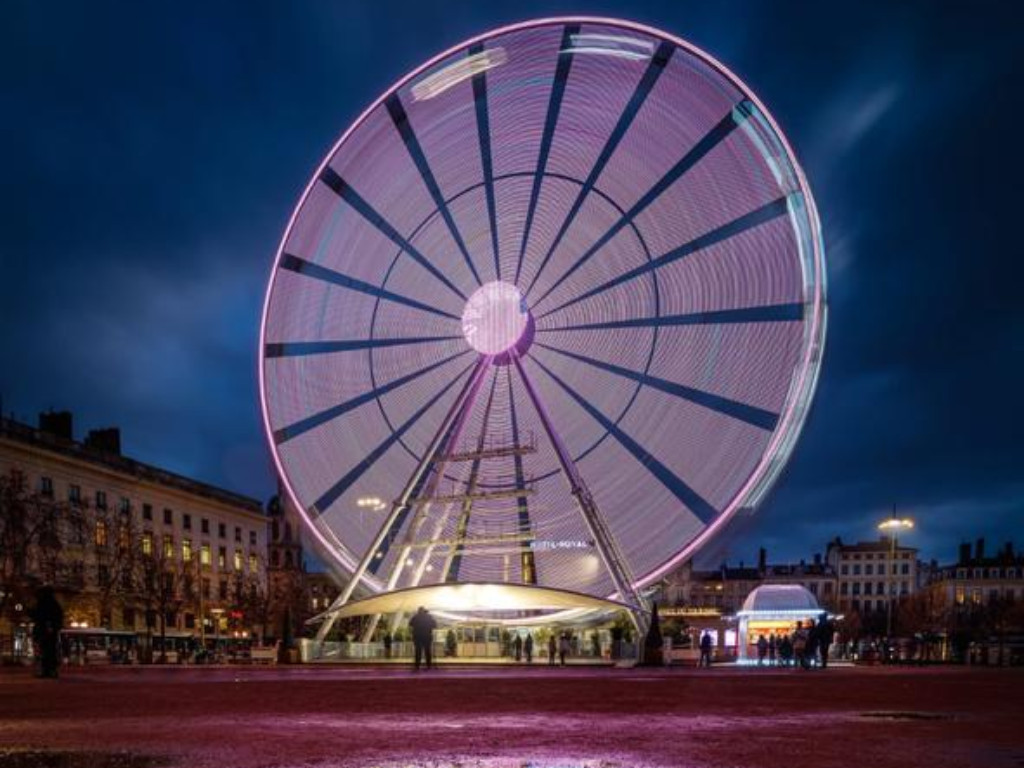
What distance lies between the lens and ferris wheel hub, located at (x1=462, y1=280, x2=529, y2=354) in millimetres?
26734

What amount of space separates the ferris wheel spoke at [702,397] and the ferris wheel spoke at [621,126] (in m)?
2.92

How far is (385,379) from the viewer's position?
2902cm

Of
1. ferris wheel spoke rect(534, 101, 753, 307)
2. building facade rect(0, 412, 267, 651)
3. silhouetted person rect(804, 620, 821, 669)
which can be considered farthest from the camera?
building facade rect(0, 412, 267, 651)

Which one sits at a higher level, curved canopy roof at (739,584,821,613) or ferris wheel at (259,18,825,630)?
ferris wheel at (259,18,825,630)

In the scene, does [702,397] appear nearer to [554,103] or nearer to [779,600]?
[554,103]

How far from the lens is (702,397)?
2475cm

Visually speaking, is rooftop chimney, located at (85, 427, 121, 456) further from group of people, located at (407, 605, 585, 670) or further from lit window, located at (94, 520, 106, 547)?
group of people, located at (407, 605, 585, 670)

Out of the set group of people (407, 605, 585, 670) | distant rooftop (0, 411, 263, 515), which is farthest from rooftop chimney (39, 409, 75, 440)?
group of people (407, 605, 585, 670)

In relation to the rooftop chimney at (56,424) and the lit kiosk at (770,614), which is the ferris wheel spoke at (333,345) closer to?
the lit kiosk at (770,614)

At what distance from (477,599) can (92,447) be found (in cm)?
4245

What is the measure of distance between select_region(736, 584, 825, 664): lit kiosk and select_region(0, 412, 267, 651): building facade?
27268 millimetres

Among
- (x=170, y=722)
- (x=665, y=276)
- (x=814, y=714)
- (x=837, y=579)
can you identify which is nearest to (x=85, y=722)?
(x=170, y=722)

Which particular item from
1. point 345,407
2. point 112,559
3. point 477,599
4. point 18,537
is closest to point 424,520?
point 477,599

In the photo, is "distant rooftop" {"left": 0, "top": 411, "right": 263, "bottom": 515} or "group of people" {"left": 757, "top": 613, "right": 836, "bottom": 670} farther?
"distant rooftop" {"left": 0, "top": 411, "right": 263, "bottom": 515}
